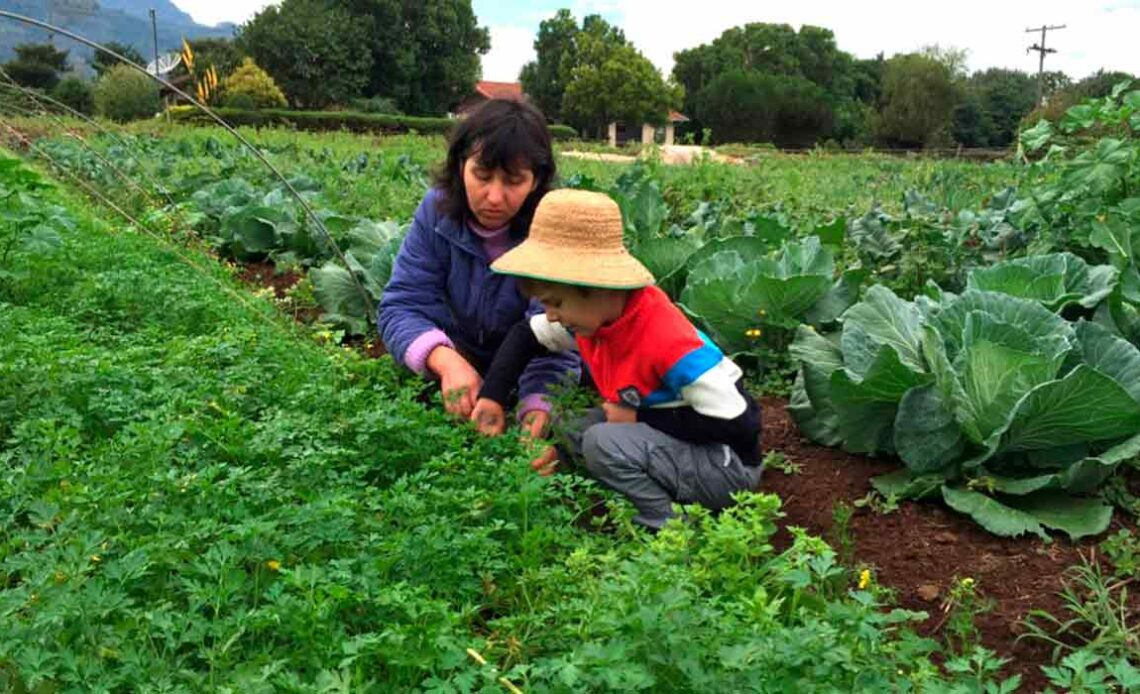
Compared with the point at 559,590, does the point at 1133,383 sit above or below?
above

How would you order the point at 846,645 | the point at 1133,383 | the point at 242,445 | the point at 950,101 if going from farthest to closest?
the point at 950,101 → the point at 1133,383 → the point at 242,445 → the point at 846,645

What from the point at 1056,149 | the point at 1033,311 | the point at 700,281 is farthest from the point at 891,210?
the point at 1033,311

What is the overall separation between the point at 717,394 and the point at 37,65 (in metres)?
76.5

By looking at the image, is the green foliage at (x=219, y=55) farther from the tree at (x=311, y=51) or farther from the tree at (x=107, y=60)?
the tree at (x=107, y=60)

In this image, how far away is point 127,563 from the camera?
75.6 inches

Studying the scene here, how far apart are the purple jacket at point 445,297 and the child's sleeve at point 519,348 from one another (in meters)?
0.19

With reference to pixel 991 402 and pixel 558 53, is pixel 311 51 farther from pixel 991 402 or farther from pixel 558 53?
pixel 991 402

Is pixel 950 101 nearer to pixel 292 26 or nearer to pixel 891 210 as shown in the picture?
pixel 292 26

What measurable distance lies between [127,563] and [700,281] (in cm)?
282

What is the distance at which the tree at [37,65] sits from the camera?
217 feet

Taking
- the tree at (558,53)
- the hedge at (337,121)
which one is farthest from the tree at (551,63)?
the hedge at (337,121)

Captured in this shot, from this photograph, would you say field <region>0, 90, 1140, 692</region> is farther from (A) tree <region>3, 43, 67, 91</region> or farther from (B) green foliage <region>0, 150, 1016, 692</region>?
(A) tree <region>3, 43, 67, 91</region>

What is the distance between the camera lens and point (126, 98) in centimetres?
3077

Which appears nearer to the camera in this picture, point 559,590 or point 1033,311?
point 559,590
